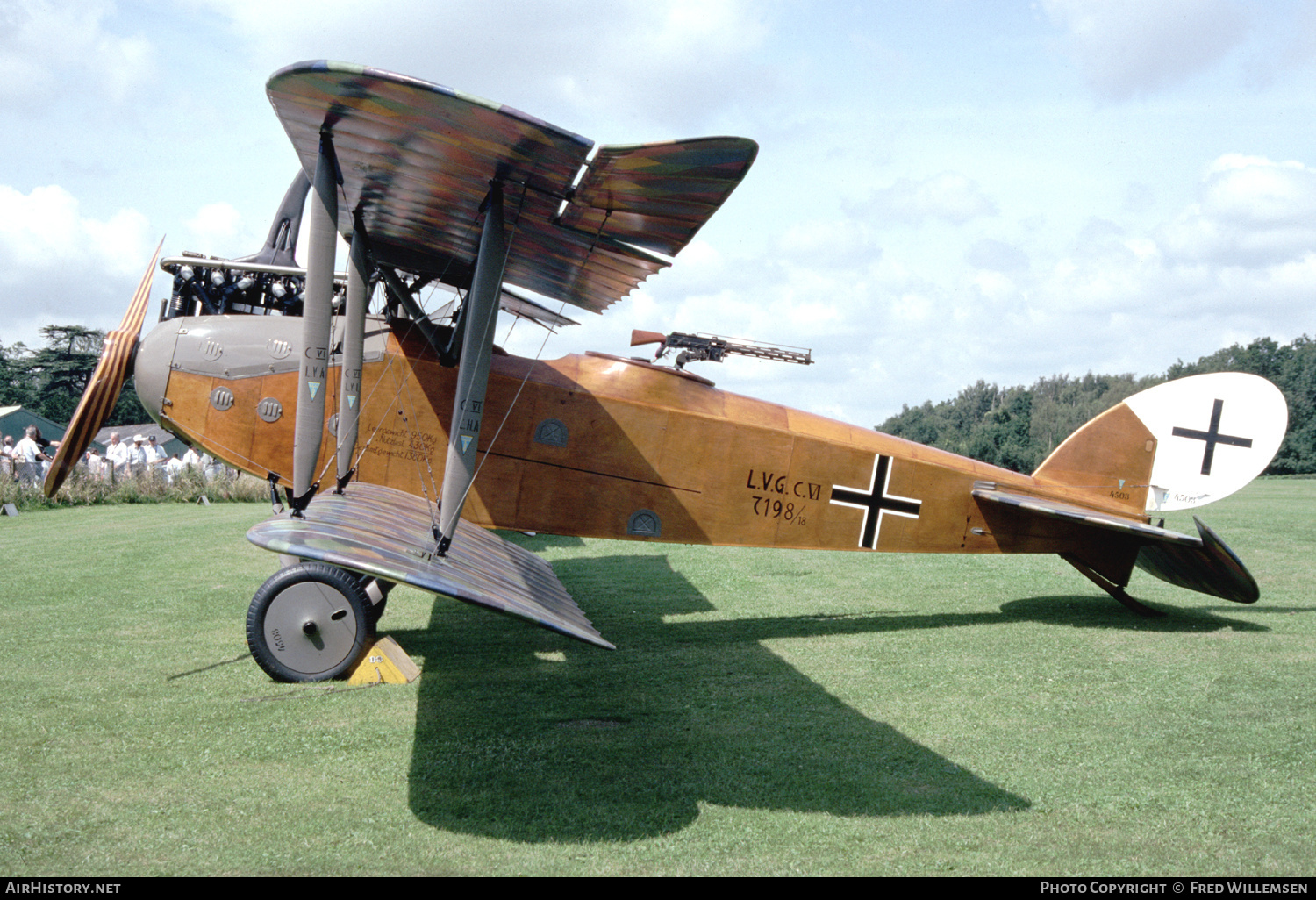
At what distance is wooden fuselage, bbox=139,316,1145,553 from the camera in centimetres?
772

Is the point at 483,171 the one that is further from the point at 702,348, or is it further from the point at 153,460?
the point at 153,460

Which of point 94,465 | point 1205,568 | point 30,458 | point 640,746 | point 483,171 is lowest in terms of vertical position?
point 94,465

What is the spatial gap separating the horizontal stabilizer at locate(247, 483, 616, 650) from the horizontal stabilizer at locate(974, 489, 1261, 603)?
4.87 meters

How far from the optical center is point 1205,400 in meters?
8.96

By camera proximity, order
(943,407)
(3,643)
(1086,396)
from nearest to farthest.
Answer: (3,643) < (1086,396) < (943,407)

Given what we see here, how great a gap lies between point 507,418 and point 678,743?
3.73 metres

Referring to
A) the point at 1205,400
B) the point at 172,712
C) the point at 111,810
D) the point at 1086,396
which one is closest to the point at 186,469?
the point at 172,712

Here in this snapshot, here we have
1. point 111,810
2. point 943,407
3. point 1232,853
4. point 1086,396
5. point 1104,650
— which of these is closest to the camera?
point 1232,853

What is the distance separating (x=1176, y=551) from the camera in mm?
8969

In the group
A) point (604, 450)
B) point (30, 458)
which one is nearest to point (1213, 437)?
point (604, 450)

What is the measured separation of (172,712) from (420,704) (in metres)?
1.48

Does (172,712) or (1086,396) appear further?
(1086,396)
